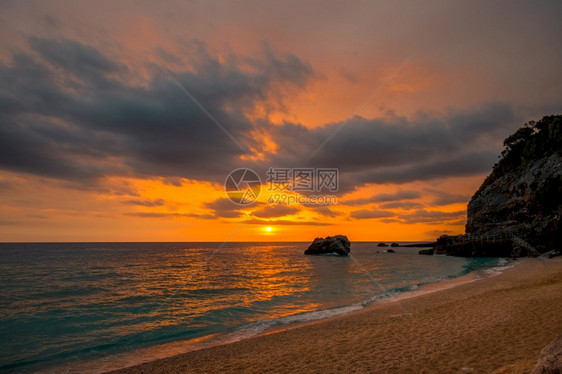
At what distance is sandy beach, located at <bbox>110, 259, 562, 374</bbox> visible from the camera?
9062 mm

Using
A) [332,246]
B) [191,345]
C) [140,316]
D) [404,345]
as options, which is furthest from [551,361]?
[332,246]

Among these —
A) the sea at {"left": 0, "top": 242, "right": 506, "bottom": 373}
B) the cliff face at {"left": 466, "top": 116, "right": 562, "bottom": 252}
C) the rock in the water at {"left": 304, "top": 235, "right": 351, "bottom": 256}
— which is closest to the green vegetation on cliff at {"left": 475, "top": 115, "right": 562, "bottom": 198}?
the cliff face at {"left": 466, "top": 116, "right": 562, "bottom": 252}

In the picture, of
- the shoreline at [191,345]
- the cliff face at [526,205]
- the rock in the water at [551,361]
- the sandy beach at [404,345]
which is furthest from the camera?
the cliff face at [526,205]

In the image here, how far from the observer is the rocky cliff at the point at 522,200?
5866 centimetres

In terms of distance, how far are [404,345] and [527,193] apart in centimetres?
7059

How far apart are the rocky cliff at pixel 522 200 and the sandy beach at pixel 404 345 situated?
55.4 m

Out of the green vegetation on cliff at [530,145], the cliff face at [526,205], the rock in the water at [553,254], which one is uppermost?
the green vegetation on cliff at [530,145]

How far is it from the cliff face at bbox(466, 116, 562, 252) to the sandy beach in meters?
55.2

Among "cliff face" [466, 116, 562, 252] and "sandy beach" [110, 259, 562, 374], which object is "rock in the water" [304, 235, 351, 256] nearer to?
"cliff face" [466, 116, 562, 252]

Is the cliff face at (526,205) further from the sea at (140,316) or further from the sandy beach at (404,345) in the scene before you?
the sandy beach at (404,345)

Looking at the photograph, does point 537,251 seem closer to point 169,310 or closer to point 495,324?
point 495,324

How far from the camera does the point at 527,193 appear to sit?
209ft

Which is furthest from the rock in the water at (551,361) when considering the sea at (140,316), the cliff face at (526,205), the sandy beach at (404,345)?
the cliff face at (526,205)

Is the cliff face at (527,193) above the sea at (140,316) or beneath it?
above
